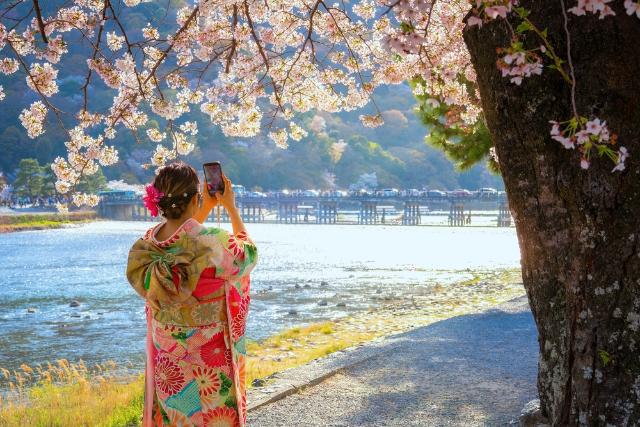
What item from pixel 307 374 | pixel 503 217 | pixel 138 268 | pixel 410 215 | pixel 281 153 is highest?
pixel 281 153

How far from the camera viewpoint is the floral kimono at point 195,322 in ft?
8.33

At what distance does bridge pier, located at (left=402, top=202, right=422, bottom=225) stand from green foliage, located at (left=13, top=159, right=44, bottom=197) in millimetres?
29988

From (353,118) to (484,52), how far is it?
9581cm

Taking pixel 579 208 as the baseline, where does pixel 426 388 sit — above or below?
below

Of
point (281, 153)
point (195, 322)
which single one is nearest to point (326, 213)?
point (281, 153)

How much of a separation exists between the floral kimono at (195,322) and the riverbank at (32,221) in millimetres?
48768

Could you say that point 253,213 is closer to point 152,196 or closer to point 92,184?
point 92,184

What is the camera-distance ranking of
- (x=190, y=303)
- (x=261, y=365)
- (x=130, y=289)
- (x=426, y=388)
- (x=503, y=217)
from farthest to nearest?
(x=503, y=217) < (x=130, y=289) < (x=261, y=365) < (x=426, y=388) < (x=190, y=303)

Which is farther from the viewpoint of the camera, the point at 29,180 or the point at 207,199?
the point at 29,180

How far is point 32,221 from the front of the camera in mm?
53281

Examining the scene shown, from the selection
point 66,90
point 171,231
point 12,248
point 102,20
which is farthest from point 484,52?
point 66,90

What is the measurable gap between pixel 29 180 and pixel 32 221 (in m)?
6.11

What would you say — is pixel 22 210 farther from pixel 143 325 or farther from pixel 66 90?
pixel 143 325

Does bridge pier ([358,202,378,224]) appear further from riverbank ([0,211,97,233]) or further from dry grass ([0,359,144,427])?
dry grass ([0,359,144,427])
